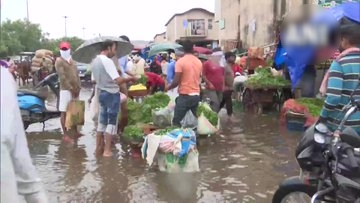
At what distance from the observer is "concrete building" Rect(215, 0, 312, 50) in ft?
76.0

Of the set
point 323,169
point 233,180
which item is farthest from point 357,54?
point 233,180

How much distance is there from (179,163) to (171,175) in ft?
0.65

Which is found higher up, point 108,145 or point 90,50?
point 90,50

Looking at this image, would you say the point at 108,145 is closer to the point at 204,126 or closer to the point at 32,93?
the point at 204,126

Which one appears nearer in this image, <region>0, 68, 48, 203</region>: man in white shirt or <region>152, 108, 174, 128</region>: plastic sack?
<region>0, 68, 48, 203</region>: man in white shirt

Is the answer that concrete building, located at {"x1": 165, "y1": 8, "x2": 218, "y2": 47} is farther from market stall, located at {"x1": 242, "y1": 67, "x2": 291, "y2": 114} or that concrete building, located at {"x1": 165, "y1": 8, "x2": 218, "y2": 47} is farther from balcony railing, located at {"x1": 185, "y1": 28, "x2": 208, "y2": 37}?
market stall, located at {"x1": 242, "y1": 67, "x2": 291, "y2": 114}

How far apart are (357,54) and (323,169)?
35.0 inches

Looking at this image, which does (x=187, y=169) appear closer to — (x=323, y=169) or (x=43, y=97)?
(x=323, y=169)

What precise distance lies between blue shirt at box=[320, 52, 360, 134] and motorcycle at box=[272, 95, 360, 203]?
15 cm

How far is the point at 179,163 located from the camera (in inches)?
242

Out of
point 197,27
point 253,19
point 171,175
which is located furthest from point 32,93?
point 197,27

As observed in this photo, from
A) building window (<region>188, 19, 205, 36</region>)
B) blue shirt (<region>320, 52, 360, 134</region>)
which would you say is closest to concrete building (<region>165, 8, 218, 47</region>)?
building window (<region>188, 19, 205, 36</region>)

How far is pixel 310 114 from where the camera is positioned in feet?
29.8

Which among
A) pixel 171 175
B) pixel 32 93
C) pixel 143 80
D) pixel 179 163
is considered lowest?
pixel 171 175
